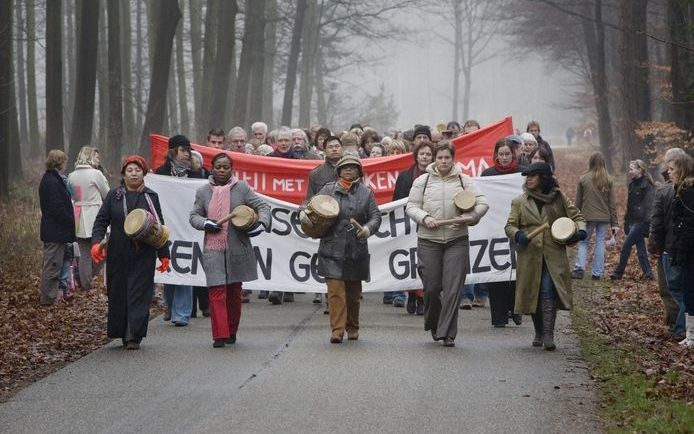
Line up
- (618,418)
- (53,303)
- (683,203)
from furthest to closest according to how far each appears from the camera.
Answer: (53,303), (683,203), (618,418)

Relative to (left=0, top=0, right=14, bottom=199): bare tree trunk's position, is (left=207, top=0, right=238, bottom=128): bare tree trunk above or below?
above

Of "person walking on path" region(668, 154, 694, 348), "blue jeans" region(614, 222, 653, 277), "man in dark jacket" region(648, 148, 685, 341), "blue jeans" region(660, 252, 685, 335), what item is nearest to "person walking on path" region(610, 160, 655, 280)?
"blue jeans" region(614, 222, 653, 277)

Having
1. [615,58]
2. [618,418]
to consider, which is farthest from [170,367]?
[615,58]

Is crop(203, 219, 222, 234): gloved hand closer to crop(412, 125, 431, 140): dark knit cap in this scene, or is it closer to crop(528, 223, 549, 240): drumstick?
crop(528, 223, 549, 240): drumstick

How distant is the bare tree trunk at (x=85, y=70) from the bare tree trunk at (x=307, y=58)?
71.2ft

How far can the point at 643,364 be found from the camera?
11.0 metres

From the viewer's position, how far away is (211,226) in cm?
1202

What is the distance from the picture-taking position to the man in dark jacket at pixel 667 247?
40.4ft

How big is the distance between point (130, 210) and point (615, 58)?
1513 inches

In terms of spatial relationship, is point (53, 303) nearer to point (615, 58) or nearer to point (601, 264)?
point (601, 264)

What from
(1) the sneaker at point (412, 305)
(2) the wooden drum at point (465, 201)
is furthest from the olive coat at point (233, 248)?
(1) the sneaker at point (412, 305)

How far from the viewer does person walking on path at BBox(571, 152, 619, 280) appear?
59.0 feet

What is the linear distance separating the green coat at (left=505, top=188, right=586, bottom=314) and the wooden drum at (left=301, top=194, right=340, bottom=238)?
5.46ft

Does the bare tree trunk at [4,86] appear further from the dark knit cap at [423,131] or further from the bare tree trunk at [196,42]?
the bare tree trunk at [196,42]
